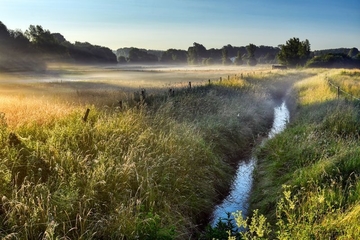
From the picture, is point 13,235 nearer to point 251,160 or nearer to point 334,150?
point 334,150

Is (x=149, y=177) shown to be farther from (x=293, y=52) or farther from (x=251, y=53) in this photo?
(x=251, y=53)

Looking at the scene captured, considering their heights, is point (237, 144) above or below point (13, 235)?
below

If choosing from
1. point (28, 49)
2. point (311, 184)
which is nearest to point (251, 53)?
point (28, 49)

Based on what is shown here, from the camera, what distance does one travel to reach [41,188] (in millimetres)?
5434

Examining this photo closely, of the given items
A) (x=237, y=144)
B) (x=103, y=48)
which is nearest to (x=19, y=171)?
(x=237, y=144)

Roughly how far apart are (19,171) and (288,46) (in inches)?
3213

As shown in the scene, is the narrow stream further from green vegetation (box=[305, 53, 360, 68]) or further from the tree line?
green vegetation (box=[305, 53, 360, 68])

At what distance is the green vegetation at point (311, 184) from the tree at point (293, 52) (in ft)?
233

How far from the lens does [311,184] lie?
6.51m

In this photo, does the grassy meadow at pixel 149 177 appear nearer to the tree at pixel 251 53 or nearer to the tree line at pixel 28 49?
the tree line at pixel 28 49

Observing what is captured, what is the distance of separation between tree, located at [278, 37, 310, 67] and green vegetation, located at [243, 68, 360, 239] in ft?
233

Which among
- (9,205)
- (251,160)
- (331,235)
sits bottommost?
(251,160)

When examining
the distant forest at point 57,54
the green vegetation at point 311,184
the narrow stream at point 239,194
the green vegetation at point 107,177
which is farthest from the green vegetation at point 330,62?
the green vegetation at point 107,177

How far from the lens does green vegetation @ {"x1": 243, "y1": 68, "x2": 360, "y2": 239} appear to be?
5.04 metres
